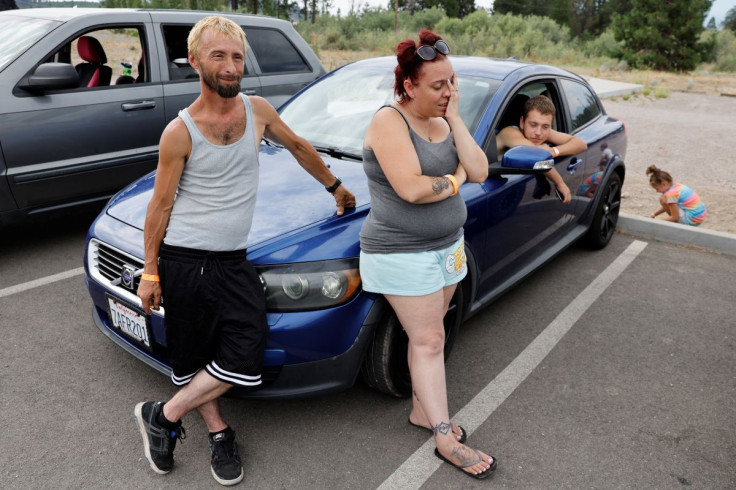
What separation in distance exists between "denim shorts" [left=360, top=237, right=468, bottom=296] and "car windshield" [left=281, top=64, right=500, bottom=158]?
3.59ft

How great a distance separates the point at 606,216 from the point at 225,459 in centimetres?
391

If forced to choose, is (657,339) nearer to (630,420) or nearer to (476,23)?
(630,420)

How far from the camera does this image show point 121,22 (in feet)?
15.6

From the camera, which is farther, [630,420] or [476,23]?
[476,23]

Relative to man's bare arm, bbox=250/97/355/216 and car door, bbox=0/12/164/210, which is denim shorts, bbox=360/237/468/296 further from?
car door, bbox=0/12/164/210

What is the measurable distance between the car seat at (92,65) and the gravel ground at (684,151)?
5183 millimetres

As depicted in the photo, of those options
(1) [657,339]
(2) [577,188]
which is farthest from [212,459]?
(2) [577,188]

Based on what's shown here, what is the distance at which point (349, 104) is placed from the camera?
374 cm

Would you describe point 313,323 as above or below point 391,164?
below

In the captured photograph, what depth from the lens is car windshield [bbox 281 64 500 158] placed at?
342 cm

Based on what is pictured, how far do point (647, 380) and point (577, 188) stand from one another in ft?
5.04

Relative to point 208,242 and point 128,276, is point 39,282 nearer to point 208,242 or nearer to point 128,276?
point 128,276


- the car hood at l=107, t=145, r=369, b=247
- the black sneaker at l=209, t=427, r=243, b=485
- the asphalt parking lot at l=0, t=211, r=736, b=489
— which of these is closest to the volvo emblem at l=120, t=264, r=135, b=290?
the car hood at l=107, t=145, r=369, b=247

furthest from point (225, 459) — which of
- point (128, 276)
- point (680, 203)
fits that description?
point (680, 203)
